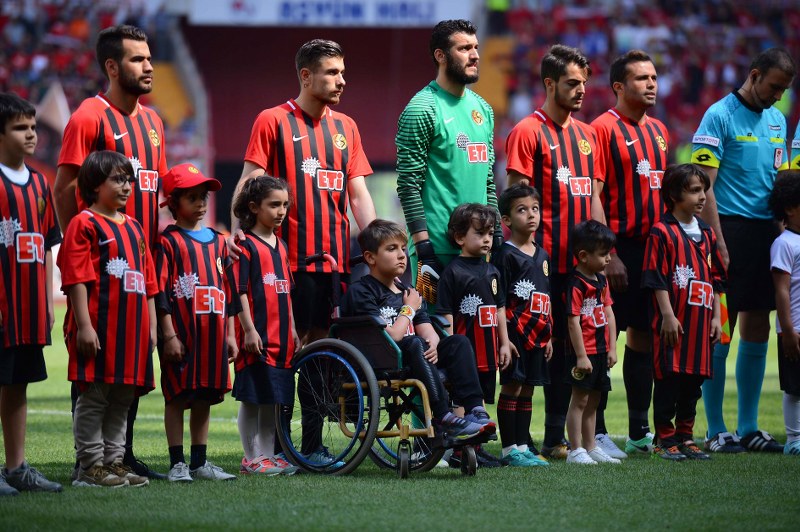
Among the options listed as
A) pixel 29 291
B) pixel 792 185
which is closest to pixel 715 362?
pixel 792 185

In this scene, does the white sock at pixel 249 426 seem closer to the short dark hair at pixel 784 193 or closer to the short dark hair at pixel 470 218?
the short dark hair at pixel 470 218

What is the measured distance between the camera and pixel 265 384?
19.8 ft

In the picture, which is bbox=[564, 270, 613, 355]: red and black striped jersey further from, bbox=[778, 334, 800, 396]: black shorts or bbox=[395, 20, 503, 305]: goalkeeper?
bbox=[778, 334, 800, 396]: black shorts

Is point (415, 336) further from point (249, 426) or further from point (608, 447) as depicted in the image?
point (608, 447)

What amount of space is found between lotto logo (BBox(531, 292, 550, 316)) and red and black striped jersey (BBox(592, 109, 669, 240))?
80cm

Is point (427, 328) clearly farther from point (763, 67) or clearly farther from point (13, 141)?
point (763, 67)

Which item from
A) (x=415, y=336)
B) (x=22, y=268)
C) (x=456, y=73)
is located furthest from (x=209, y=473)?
(x=456, y=73)

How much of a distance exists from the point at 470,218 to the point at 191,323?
5.07 ft

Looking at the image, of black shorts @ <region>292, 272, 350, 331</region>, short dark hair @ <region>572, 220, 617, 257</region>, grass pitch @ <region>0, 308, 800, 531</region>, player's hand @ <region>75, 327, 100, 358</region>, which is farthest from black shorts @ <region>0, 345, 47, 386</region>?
short dark hair @ <region>572, 220, 617, 257</region>

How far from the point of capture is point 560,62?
6883mm

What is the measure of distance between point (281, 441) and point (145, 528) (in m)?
1.70

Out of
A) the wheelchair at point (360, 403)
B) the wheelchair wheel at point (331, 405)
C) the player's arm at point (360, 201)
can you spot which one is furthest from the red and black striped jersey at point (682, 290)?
the wheelchair wheel at point (331, 405)

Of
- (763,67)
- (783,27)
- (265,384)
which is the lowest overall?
(265,384)

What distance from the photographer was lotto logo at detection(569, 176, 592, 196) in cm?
687
